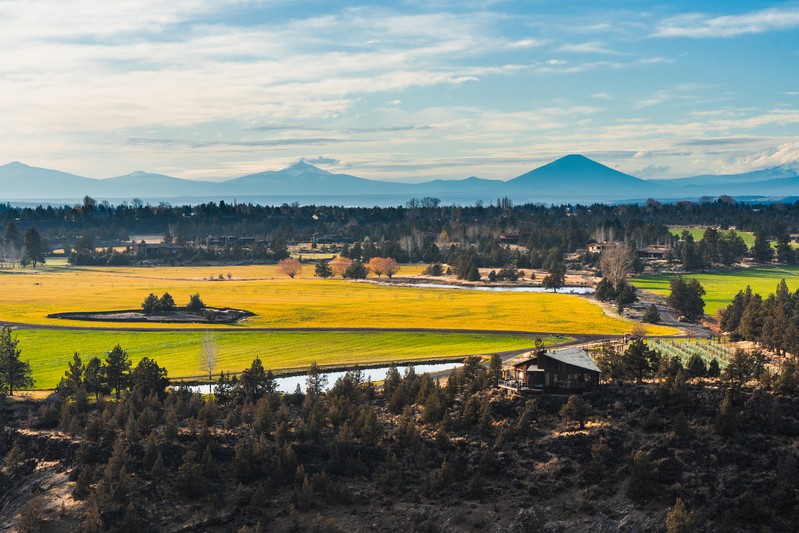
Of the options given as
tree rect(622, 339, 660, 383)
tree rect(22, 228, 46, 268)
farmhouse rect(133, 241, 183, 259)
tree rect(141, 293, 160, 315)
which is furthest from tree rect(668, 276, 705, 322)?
tree rect(22, 228, 46, 268)

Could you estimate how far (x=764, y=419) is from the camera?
143ft

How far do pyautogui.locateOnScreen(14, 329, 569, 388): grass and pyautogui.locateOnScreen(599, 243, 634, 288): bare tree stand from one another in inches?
2158

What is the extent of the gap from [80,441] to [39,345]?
36.9m

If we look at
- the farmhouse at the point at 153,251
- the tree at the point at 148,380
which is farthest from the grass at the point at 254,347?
the farmhouse at the point at 153,251

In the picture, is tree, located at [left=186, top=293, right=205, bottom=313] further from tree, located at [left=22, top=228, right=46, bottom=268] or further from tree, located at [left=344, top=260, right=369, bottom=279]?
tree, located at [left=22, top=228, right=46, bottom=268]

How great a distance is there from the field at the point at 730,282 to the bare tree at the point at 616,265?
3.42m

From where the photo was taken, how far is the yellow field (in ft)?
313

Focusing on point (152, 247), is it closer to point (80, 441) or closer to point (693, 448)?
point (80, 441)

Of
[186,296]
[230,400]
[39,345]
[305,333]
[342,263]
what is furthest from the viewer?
[342,263]

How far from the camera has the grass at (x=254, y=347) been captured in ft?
238

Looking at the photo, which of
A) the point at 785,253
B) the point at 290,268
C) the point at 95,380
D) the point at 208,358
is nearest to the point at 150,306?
the point at 208,358

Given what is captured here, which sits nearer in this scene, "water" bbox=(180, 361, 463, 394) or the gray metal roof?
the gray metal roof

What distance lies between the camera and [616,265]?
140250mm

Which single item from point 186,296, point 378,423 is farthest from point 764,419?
point 186,296
